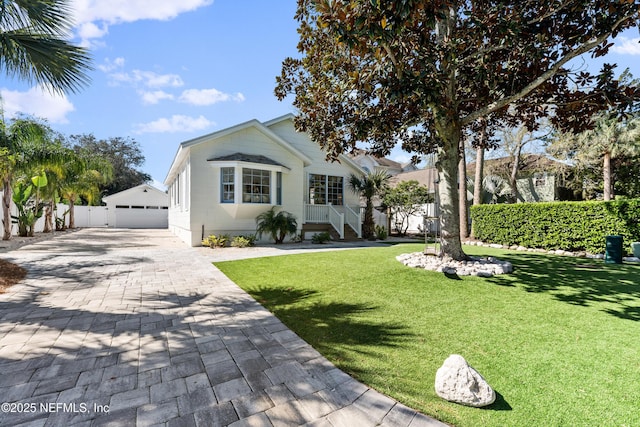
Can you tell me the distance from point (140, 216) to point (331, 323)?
30076mm

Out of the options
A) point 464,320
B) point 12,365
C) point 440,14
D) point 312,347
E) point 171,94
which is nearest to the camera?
point 12,365

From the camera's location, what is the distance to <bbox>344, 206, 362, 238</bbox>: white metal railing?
1633 cm

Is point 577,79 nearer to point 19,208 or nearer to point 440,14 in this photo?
point 440,14

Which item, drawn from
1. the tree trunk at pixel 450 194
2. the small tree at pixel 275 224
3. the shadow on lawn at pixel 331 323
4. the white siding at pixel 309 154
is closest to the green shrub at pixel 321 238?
the small tree at pixel 275 224

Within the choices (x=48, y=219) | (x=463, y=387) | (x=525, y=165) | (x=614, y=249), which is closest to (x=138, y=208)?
(x=48, y=219)

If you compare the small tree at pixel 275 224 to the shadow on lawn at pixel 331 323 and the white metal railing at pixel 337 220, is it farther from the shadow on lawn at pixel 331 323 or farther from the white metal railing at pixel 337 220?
the shadow on lawn at pixel 331 323

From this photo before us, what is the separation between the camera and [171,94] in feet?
46.5

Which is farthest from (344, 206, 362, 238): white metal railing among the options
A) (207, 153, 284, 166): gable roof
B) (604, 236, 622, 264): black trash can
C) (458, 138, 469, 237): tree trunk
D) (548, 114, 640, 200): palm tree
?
(548, 114, 640, 200): palm tree

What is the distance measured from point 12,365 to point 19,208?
16.9m

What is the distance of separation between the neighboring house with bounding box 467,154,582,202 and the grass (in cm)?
1581

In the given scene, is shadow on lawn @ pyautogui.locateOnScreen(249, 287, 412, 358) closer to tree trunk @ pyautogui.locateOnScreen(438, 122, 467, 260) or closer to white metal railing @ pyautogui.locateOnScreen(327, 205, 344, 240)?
tree trunk @ pyautogui.locateOnScreen(438, 122, 467, 260)

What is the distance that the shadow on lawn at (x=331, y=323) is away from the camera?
134 inches

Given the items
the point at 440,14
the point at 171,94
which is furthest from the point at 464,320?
the point at 171,94

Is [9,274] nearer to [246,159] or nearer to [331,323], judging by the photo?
[331,323]
